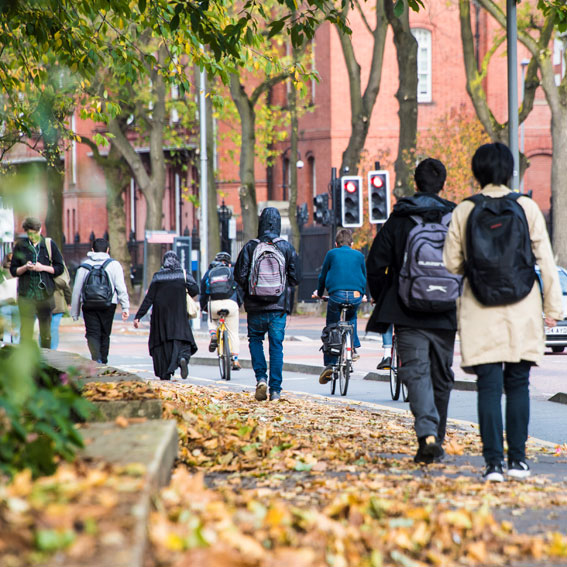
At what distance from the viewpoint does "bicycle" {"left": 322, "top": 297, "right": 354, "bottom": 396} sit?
1362 cm

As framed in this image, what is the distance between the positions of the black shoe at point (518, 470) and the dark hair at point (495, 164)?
1564 millimetres

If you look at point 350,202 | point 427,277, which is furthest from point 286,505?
point 350,202

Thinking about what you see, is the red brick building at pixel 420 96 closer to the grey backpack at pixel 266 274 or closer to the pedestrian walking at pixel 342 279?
the pedestrian walking at pixel 342 279

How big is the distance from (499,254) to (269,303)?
557 cm

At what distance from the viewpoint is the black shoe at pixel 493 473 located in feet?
21.2

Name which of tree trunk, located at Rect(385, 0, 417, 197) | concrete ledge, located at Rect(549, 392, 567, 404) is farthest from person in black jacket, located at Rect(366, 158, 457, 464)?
tree trunk, located at Rect(385, 0, 417, 197)

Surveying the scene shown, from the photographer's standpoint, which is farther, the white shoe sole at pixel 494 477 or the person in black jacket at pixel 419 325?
the person in black jacket at pixel 419 325

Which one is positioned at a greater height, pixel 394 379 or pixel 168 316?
pixel 168 316

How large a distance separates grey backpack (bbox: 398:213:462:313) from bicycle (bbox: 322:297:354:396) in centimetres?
642

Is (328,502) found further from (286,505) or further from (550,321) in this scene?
(550,321)

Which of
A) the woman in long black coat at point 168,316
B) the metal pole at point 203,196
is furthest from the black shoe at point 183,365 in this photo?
the metal pole at point 203,196

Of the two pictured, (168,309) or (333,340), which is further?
(168,309)

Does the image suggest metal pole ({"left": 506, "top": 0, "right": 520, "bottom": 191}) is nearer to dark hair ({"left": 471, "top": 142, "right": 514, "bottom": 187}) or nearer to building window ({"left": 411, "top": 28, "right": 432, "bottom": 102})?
dark hair ({"left": 471, "top": 142, "right": 514, "bottom": 187})

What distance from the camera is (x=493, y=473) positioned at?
6496mm
